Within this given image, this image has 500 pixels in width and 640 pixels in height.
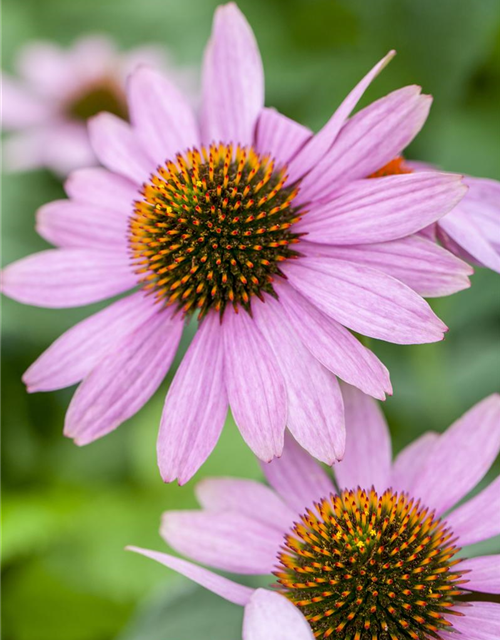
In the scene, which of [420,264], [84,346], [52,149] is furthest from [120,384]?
[52,149]

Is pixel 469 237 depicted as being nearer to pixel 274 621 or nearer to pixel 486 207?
pixel 486 207

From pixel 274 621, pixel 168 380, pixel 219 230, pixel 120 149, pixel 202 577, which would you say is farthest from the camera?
pixel 168 380

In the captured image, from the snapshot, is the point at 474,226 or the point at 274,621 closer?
the point at 274,621

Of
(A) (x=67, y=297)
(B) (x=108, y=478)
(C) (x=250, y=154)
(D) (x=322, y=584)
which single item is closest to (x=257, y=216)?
(C) (x=250, y=154)

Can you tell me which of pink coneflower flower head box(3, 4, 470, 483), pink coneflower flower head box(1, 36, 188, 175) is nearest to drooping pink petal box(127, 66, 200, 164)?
pink coneflower flower head box(3, 4, 470, 483)

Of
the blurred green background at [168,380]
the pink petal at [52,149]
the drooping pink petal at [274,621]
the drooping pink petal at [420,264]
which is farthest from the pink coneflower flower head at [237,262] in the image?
the pink petal at [52,149]

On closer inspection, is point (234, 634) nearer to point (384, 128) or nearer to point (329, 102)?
point (384, 128)

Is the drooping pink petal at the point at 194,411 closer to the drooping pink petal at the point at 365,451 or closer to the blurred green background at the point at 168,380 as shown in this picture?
the drooping pink petal at the point at 365,451
